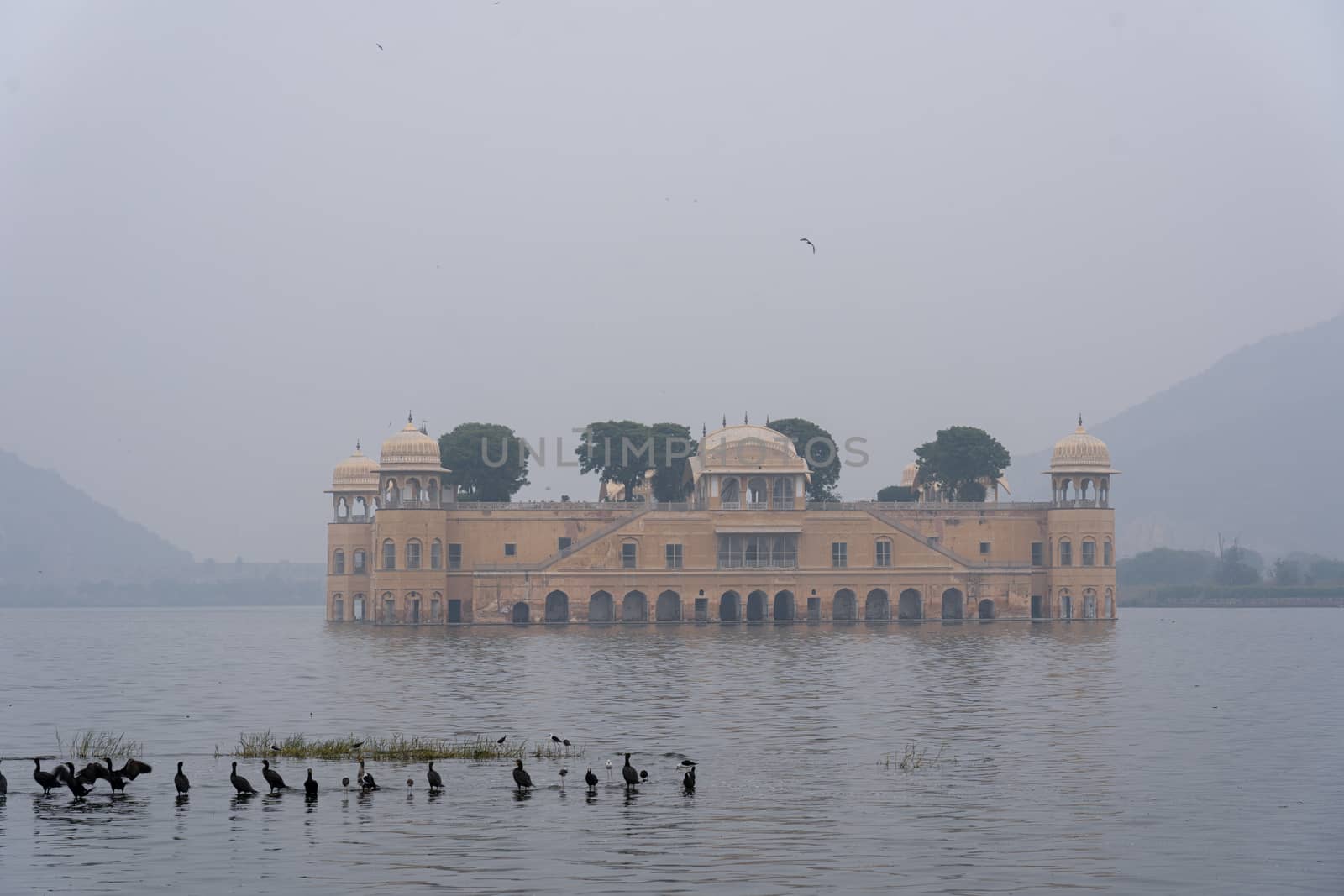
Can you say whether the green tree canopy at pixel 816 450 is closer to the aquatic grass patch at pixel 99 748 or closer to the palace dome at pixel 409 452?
the palace dome at pixel 409 452

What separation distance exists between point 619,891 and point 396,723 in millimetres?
19952

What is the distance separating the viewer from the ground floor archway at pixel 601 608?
90.0m

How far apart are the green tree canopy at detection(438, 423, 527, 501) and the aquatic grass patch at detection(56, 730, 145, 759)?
2653 inches

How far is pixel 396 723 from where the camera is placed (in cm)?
4016

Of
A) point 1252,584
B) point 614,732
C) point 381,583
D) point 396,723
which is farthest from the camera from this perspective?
point 1252,584

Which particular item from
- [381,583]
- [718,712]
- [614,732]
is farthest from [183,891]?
[381,583]

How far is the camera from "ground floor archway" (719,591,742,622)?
92.4 m

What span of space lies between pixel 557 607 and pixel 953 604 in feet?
64.0

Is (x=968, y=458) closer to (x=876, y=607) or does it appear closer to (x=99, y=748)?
(x=876, y=607)

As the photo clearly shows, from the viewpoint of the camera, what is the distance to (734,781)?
1172 inches

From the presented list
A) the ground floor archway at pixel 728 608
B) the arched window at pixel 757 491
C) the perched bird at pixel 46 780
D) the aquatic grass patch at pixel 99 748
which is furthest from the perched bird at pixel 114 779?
the ground floor archway at pixel 728 608

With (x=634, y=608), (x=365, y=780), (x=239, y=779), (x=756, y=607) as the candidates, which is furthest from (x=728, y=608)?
(x=239, y=779)

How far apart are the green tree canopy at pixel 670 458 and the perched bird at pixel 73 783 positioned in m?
77.4

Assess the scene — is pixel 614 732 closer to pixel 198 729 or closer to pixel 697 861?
pixel 198 729
